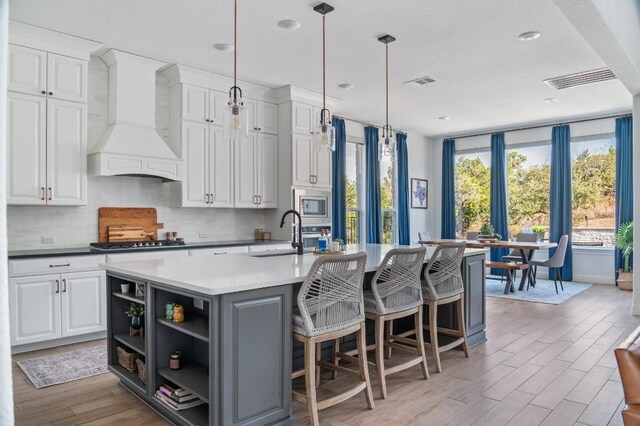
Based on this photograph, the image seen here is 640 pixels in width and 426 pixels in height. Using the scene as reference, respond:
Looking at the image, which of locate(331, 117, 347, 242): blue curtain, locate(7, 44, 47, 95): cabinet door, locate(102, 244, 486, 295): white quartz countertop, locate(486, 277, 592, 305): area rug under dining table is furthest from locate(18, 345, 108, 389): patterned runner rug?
locate(486, 277, 592, 305): area rug under dining table

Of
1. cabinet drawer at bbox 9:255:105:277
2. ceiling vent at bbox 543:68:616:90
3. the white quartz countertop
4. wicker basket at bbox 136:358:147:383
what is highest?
ceiling vent at bbox 543:68:616:90

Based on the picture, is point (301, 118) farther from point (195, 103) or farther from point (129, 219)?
point (129, 219)

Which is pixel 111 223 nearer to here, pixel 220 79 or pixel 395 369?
pixel 220 79

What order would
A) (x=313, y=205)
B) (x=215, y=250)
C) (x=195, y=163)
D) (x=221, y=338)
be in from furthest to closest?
(x=313, y=205) → (x=195, y=163) → (x=215, y=250) → (x=221, y=338)

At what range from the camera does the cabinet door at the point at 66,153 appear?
14.3 feet

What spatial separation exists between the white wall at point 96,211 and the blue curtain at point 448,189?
5.23 meters

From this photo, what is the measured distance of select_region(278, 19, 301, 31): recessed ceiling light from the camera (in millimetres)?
3973

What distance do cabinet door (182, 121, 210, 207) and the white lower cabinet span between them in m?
1.37

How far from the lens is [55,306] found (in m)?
4.14

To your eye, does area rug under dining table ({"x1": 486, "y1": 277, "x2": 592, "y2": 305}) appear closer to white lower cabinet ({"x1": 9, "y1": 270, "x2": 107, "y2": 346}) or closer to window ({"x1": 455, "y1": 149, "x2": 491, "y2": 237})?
window ({"x1": 455, "y1": 149, "x2": 491, "y2": 237})

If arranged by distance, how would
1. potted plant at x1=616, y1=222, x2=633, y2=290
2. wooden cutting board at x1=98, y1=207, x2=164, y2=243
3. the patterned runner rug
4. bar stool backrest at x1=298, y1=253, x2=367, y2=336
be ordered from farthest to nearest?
potted plant at x1=616, y1=222, x2=633, y2=290
wooden cutting board at x1=98, y1=207, x2=164, y2=243
the patterned runner rug
bar stool backrest at x1=298, y1=253, x2=367, y2=336

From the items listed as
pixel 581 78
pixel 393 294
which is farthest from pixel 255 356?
pixel 581 78

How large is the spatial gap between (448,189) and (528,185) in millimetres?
1585

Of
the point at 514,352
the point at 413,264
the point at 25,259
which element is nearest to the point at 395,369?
the point at 413,264
